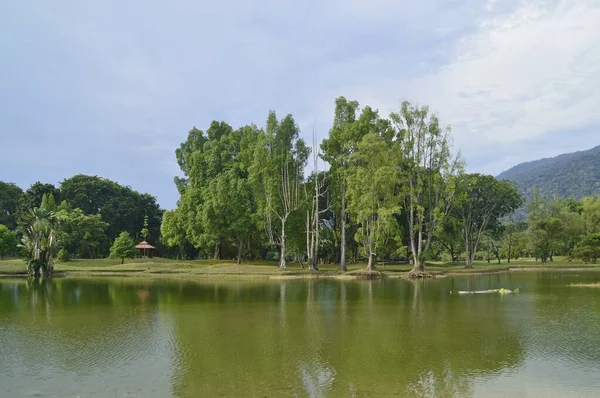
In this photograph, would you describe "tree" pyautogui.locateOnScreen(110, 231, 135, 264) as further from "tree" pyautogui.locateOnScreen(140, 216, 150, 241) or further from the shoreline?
"tree" pyautogui.locateOnScreen(140, 216, 150, 241)

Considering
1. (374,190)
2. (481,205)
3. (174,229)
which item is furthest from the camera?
(481,205)

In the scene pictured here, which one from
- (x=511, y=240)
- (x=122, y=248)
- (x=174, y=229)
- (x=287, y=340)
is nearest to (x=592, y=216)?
(x=511, y=240)

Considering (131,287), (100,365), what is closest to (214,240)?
(131,287)

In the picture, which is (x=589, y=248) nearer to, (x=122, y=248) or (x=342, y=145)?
(x=342, y=145)

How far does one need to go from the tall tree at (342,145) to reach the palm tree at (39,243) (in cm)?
3078

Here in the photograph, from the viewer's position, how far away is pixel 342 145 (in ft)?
182

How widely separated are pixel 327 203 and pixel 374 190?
1025 centimetres

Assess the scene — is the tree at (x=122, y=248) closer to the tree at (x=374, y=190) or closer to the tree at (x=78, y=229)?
the tree at (x=78, y=229)

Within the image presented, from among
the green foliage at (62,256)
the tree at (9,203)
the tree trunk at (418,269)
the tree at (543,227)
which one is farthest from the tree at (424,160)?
the tree at (9,203)

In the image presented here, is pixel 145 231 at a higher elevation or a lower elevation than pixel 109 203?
lower

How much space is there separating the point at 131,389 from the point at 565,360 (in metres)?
11.7

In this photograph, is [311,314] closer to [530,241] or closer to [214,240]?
[214,240]

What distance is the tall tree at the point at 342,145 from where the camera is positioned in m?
54.2

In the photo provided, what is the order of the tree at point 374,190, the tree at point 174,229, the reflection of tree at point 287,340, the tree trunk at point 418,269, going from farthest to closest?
the tree at point 174,229 < the tree at point 374,190 < the tree trunk at point 418,269 < the reflection of tree at point 287,340
